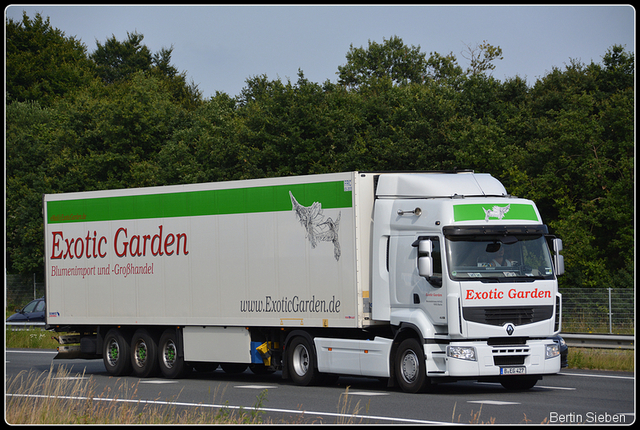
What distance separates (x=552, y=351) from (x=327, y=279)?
156 inches

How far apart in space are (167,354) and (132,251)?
2324 mm

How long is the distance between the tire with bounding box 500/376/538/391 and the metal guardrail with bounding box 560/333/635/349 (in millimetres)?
5425

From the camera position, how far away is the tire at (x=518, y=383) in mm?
15312

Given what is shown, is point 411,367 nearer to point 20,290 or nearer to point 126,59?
point 20,290

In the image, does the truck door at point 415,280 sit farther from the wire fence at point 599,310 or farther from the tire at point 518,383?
the wire fence at point 599,310

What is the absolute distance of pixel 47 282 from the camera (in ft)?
68.4

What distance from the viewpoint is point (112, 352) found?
19750mm

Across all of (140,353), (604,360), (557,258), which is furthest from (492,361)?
(140,353)

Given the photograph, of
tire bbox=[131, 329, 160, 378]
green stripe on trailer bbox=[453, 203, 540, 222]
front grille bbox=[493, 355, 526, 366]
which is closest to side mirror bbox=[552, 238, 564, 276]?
green stripe on trailer bbox=[453, 203, 540, 222]

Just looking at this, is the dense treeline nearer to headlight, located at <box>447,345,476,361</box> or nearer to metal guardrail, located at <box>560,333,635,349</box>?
metal guardrail, located at <box>560,333,635,349</box>

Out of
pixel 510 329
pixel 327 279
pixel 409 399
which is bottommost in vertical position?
pixel 409 399

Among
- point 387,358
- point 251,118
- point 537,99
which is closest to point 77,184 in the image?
point 251,118

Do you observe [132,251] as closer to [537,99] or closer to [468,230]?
[468,230]

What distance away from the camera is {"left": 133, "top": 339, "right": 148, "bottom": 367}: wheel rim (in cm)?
1910
